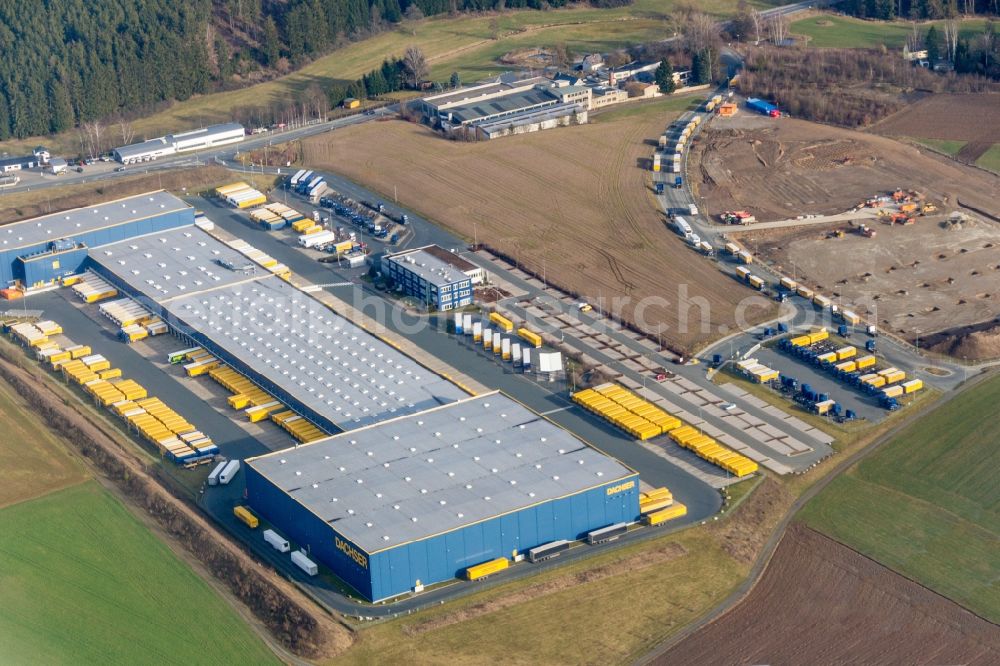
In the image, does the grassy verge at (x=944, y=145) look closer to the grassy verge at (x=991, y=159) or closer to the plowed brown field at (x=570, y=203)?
the grassy verge at (x=991, y=159)

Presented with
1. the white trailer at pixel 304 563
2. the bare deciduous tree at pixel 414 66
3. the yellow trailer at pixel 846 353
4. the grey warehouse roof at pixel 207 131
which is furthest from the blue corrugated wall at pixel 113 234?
the yellow trailer at pixel 846 353

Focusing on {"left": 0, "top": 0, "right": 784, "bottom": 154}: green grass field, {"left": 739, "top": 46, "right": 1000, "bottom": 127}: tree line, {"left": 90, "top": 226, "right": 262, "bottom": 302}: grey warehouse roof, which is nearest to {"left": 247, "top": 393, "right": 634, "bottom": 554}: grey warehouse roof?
{"left": 90, "top": 226, "right": 262, "bottom": 302}: grey warehouse roof

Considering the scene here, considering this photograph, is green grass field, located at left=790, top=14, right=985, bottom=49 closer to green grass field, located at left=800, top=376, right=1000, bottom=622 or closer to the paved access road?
the paved access road

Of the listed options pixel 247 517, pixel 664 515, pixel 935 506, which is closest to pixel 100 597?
pixel 247 517

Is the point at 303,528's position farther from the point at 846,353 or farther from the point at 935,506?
the point at 846,353

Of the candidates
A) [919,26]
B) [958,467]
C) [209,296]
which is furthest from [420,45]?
[958,467]

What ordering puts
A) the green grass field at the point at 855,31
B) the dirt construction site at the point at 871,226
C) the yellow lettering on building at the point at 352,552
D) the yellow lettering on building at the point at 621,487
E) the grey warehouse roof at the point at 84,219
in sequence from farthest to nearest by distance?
the green grass field at the point at 855,31
the grey warehouse roof at the point at 84,219
the dirt construction site at the point at 871,226
the yellow lettering on building at the point at 621,487
the yellow lettering on building at the point at 352,552
